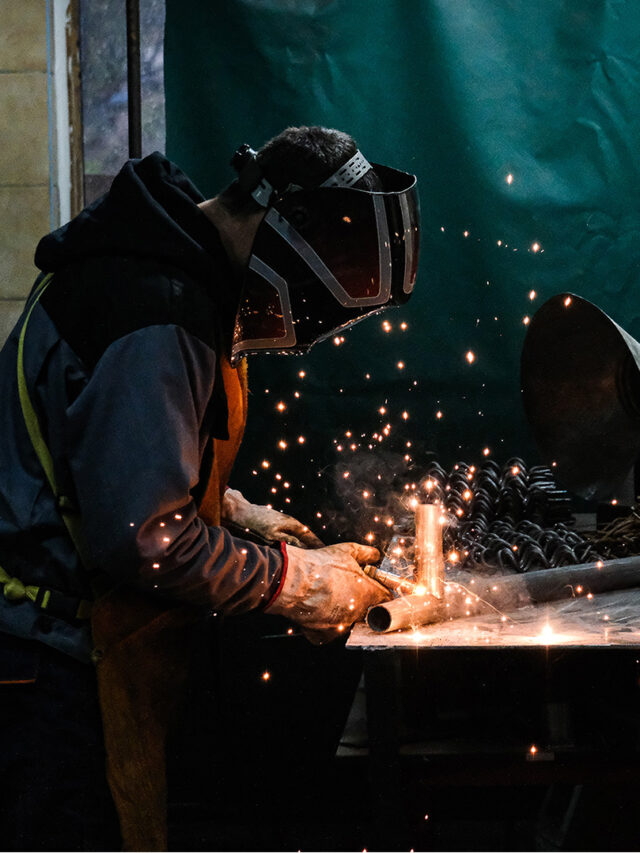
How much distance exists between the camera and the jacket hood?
6.22 feet

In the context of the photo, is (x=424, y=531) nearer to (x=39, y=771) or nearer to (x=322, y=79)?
(x=39, y=771)

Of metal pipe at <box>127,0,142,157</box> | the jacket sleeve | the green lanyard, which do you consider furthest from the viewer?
metal pipe at <box>127,0,142,157</box>

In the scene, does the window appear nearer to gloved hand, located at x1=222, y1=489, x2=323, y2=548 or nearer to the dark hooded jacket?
gloved hand, located at x1=222, y1=489, x2=323, y2=548

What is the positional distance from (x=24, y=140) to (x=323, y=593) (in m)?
2.24

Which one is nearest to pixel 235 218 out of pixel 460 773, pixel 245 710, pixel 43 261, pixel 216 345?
pixel 216 345

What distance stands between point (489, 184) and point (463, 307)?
1.60ft

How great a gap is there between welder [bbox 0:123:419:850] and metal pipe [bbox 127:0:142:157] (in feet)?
5.11

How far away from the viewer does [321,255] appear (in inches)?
80.2

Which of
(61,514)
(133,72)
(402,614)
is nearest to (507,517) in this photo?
(402,614)

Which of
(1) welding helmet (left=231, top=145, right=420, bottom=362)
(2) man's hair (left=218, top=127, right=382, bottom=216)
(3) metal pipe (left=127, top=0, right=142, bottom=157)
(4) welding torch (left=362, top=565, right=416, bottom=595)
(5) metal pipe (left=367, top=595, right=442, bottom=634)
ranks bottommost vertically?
(4) welding torch (left=362, top=565, right=416, bottom=595)

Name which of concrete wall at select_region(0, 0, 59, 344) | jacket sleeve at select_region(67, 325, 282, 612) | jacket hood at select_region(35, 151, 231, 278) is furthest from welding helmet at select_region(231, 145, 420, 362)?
concrete wall at select_region(0, 0, 59, 344)

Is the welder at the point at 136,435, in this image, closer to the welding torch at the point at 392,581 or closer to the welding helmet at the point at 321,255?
the welding helmet at the point at 321,255

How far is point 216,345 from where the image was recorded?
2.01 metres

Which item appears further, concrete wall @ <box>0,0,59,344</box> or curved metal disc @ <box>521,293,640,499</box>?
concrete wall @ <box>0,0,59,344</box>
